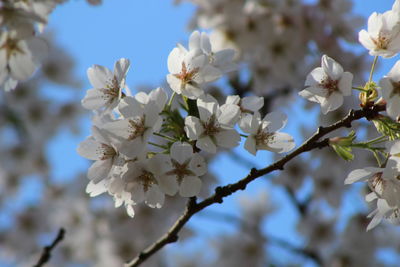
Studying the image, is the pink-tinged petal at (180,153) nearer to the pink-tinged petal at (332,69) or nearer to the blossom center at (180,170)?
the blossom center at (180,170)

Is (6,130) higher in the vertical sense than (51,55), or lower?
lower

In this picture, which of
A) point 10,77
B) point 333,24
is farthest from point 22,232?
point 10,77

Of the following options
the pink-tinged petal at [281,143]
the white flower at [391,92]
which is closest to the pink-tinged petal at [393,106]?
the white flower at [391,92]

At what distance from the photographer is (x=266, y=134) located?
1.38m

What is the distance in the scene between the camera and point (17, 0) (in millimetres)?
1481

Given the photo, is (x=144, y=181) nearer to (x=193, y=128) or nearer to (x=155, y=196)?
(x=155, y=196)

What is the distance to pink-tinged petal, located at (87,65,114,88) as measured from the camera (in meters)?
1.44

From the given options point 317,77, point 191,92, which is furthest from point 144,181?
point 317,77

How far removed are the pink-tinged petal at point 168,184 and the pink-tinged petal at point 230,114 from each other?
7.2 inches

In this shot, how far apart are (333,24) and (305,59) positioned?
0.33m

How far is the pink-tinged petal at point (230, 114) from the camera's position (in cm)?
130

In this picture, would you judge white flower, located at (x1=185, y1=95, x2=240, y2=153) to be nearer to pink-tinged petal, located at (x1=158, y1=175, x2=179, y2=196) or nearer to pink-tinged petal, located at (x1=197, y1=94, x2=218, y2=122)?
pink-tinged petal, located at (x1=197, y1=94, x2=218, y2=122)

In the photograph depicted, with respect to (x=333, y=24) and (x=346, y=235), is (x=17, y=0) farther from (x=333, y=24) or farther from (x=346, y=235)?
(x=346, y=235)

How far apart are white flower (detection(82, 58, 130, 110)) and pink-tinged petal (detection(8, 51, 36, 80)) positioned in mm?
229
